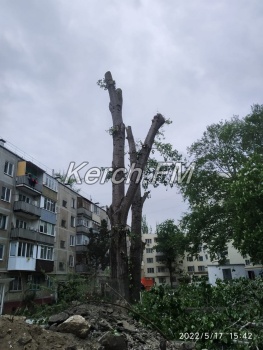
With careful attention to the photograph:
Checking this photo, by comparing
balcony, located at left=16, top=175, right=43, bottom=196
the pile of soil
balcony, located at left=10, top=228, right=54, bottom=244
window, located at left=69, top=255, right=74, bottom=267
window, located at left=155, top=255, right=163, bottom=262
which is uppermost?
balcony, located at left=16, top=175, right=43, bottom=196

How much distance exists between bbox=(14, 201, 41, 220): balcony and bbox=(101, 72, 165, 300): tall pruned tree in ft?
58.6

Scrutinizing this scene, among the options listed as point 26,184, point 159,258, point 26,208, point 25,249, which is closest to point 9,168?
point 26,184

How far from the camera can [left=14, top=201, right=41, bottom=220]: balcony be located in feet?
84.6

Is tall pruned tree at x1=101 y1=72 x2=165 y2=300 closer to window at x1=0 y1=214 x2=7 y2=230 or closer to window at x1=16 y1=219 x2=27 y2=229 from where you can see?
window at x1=0 y1=214 x2=7 y2=230

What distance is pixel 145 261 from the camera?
224 ft

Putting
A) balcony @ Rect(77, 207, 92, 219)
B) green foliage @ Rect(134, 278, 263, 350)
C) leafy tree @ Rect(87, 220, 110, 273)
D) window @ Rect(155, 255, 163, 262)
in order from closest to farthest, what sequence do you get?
green foliage @ Rect(134, 278, 263, 350) → leafy tree @ Rect(87, 220, 110, 273) → balcony @ Rect(77, 207, 92, 219) → window @ Rect(155, 255, 163, 262)

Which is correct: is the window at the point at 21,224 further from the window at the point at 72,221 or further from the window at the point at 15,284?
the window at the point at 72,221

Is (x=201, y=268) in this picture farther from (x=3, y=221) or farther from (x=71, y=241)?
(x=3, y=221)

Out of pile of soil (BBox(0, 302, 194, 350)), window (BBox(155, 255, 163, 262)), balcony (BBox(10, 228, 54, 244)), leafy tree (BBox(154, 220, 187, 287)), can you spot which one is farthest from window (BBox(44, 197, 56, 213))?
window (BBox(155, 255, 163, 262))

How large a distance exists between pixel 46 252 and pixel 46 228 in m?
2.37

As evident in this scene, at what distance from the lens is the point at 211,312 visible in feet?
16.9

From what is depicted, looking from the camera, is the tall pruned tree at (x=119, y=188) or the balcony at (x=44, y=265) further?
the balcony at (x=44, y=265)

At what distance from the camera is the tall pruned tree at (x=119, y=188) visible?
8438 mm

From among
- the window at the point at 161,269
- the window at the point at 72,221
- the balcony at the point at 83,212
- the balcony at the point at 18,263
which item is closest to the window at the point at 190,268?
the window at the point at 161,269
